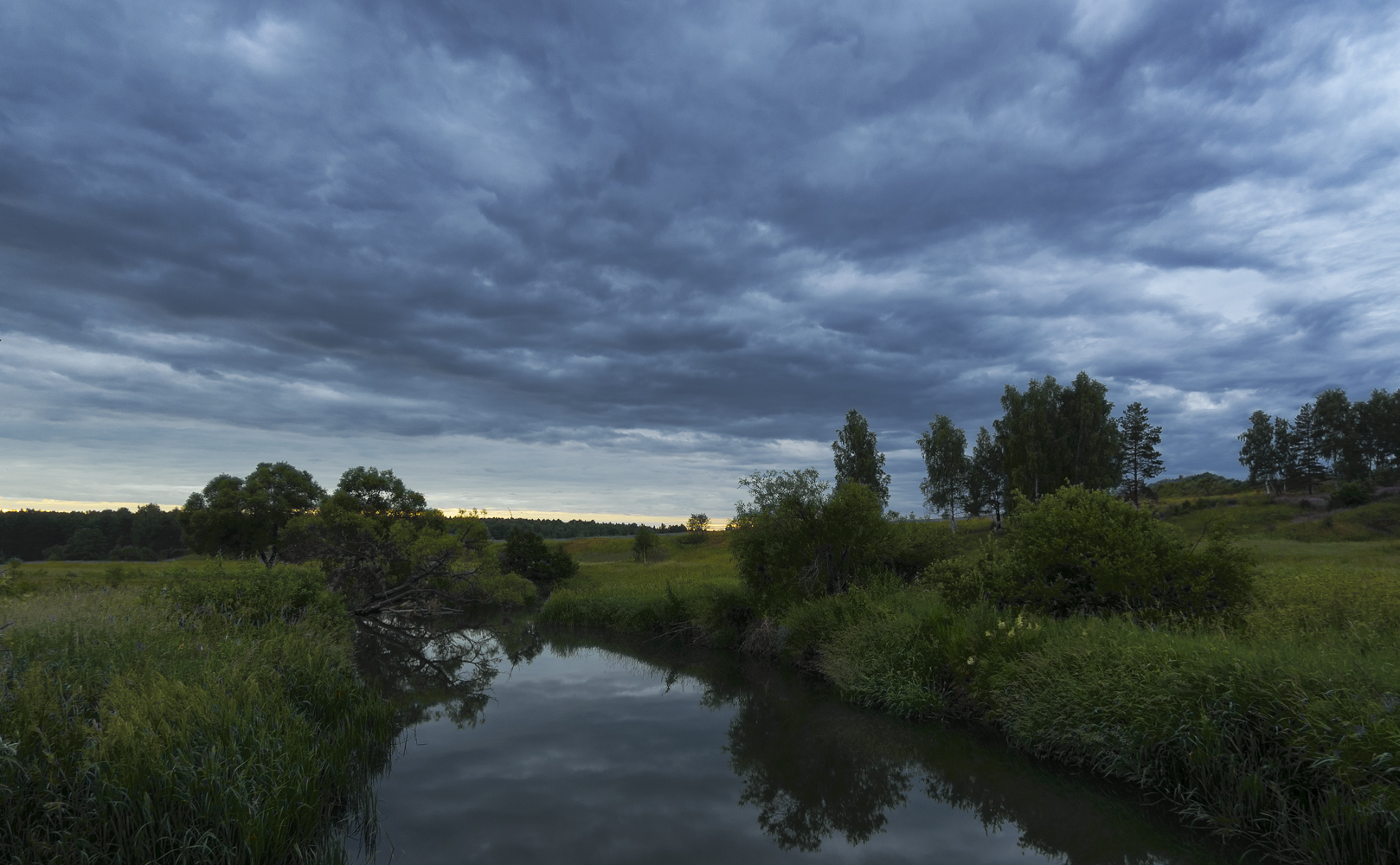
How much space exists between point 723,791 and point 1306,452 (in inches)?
4442

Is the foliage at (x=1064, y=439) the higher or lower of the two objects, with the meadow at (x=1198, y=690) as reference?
higher

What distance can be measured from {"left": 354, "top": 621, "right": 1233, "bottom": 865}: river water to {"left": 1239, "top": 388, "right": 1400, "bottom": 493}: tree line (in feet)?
332

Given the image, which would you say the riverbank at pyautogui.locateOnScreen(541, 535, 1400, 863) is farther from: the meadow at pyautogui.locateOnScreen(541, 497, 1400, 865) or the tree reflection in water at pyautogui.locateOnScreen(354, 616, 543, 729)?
the tree reflection in water at pyautogui.locateOnScreen(354, 616, 543, 729)

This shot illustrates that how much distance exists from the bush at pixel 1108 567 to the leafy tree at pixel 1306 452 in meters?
99.3

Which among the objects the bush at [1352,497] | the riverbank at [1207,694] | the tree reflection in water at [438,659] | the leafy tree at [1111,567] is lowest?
the tree reflection in water at [438,659]

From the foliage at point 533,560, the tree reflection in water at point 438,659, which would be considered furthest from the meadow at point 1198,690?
the foliage at point 533,560

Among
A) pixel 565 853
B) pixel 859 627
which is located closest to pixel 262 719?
pixel 565 853

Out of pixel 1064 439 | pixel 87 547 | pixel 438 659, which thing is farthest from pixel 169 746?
pixel 87 547

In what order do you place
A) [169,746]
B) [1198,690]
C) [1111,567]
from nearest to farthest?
[169,746]
[1198,690]
[1111,567]

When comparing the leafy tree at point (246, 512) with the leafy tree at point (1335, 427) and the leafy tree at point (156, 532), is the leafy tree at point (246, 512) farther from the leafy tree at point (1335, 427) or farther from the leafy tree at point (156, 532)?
the leafy tree at point (1335, 427)

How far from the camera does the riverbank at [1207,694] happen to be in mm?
6777

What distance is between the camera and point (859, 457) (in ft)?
206

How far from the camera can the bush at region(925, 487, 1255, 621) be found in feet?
46.3

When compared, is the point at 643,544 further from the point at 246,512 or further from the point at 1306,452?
the point at 1306,452
